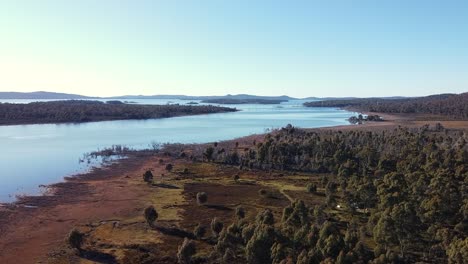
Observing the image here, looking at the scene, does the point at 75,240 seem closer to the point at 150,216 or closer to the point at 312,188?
the point at 150,216

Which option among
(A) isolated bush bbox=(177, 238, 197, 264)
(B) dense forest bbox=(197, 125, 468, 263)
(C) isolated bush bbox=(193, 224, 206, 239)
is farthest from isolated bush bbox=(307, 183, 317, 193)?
(A) isolated bush bbox=(177, 238, 197, 264)

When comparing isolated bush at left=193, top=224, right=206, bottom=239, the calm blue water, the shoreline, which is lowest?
the shoreline

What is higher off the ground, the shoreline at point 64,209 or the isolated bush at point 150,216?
the isolated bush at point 150,216

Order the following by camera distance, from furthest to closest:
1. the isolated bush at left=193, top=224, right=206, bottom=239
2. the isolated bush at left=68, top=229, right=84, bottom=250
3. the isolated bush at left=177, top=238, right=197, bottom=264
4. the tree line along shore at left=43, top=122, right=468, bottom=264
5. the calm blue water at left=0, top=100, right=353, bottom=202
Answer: the calm blue water at left=0, top=100, right=353, bottom=202 → the isolated bush at left=193, top=224, right=206, bottom=239 → the isolated bush at left=68, top=229, right=84, bottom=250 → the isolated bush at left=177, top=238, right=197, bottom=264 → the tree line along shore at left=43, top=122, right=468, bottom=264

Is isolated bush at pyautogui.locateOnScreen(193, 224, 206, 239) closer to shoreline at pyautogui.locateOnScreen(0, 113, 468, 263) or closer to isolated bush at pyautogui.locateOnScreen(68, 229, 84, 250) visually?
isolated bush at pyautogui.locateOnScreen(68, 229, 84, 250)

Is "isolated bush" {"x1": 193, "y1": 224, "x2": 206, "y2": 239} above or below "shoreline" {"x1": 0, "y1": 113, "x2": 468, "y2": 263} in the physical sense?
above

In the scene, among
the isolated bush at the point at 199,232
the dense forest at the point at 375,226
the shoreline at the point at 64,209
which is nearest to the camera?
the dense forest at the point at 375,226

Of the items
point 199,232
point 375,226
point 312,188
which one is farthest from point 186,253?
point 312,188

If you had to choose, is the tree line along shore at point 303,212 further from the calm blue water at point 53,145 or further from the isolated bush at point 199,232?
the calm blue water at point 53,145

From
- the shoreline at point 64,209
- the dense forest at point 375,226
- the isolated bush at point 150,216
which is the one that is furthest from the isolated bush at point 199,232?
the shoreline at point 64,209

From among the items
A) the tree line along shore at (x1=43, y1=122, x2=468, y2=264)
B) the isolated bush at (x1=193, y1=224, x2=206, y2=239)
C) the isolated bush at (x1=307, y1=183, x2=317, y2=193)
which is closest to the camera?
the tree line along shore at (x1=43, y1=122, x2=468, y2=264)
